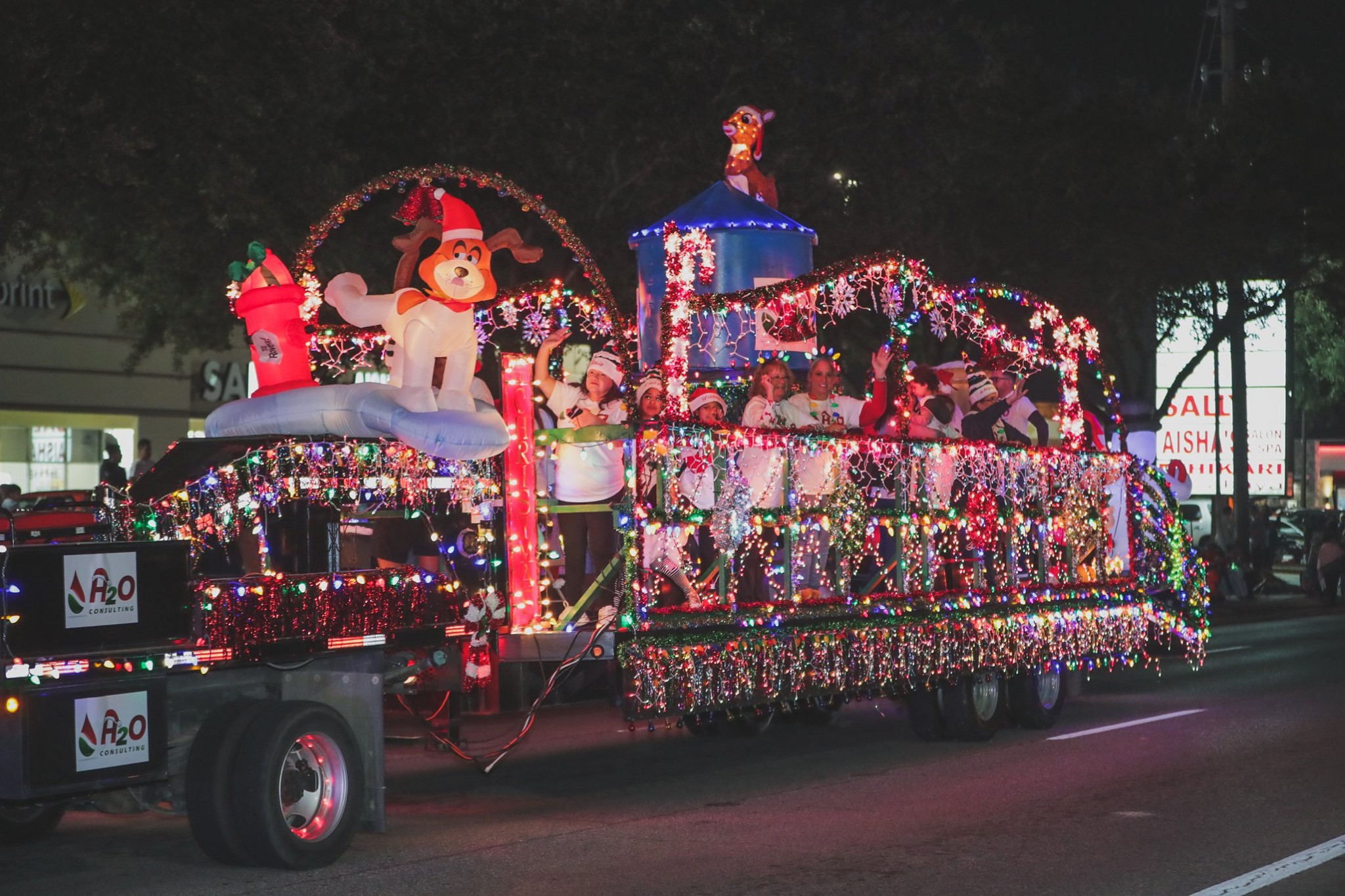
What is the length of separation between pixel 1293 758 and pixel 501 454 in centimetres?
509

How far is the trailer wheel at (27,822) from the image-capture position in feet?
26.7

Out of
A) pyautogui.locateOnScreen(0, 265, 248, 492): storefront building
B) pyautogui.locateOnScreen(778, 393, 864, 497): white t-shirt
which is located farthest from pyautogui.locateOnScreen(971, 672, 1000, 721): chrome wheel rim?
pyautogui.locateOnScreen(0, 265, 248, 492): storefront building

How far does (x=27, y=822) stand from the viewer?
822cm

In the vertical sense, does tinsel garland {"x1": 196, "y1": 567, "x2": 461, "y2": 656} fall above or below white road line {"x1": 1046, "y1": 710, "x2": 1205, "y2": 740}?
above

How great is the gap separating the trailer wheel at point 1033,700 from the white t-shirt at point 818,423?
85.2 inches

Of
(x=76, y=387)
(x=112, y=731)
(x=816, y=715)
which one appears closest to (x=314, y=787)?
(x=112, y=731)

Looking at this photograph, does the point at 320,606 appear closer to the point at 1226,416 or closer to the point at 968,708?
the point at 968,708

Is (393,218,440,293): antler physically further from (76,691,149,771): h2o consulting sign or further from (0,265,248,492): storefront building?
(0,265,248,492): storefront building

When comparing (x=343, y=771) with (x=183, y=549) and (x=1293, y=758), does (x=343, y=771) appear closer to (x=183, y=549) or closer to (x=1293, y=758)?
(x=183, y=549)

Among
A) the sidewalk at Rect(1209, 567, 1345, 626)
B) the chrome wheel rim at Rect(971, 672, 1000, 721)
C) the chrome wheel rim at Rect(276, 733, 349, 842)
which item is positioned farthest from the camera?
the sidewalk at Rect(1209, 567, 1345, 626)

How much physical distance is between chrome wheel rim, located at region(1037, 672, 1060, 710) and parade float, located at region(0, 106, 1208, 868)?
39 millimetres

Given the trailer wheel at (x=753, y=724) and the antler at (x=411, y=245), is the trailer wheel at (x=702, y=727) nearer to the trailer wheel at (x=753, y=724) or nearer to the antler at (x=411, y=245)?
the trailer wheel at (x=753, y=724)

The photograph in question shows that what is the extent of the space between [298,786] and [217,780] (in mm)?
390

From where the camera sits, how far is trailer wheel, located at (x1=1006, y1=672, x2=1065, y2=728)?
1209 cm
